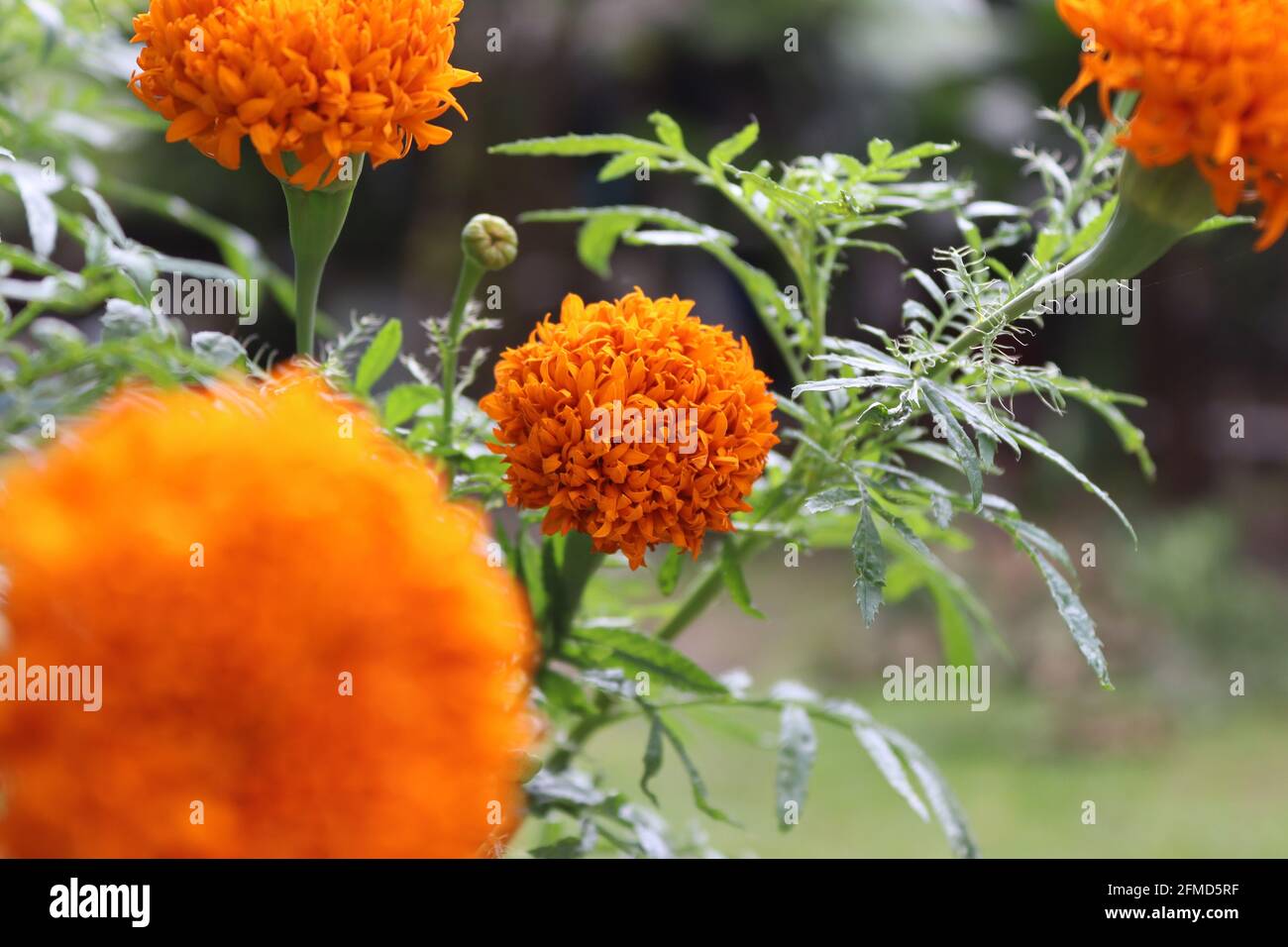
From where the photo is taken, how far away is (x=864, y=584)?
38 cm

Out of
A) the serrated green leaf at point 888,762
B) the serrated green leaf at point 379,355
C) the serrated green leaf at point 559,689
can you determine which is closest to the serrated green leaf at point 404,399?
the serrated green leaf at point 379,355

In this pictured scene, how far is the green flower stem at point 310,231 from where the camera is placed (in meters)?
0.42

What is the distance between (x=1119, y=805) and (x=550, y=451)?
1.72m

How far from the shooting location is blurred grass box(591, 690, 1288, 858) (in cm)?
170

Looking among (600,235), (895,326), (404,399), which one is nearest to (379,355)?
(404,399)

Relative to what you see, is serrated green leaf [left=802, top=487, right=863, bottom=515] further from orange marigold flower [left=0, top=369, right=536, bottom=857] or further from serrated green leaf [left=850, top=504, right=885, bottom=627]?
orange marigold flower [left=0, top=369, right=536, bottom=857]

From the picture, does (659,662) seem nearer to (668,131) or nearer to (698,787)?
(698,787)

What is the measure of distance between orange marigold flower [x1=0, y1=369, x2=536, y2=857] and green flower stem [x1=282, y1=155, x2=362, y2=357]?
214 mm

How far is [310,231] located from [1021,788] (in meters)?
1.74

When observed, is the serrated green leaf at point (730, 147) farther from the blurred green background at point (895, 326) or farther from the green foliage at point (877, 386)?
the blurred green background at point (895, 326)

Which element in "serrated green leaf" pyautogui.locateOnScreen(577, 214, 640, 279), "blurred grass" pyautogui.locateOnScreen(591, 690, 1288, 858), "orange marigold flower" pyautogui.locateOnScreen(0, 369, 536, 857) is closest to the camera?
"orange marigold flower" pyautogui.locateOnScreen(0, 369, 536, 857)

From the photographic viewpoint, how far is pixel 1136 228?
38 centimetres

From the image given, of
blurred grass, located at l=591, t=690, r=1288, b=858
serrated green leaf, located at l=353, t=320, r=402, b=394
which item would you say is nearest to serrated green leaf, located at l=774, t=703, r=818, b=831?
serrated green leaf, located at l=353, t=320, r=402, b=394

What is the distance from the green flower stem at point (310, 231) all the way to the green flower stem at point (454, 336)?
0.05m
